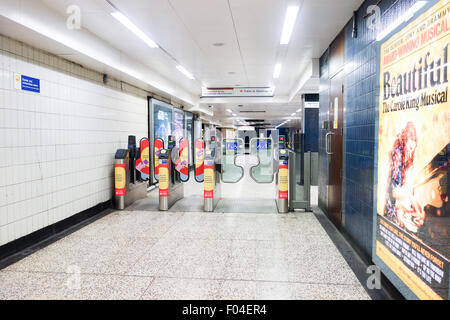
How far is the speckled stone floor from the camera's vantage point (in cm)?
242

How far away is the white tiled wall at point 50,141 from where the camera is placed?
3258 mm

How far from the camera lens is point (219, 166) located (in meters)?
5.87

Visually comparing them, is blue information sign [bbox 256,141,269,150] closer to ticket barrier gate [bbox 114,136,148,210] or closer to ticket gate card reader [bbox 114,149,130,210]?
ticket barrier gate [bbox 114,136,148,210]

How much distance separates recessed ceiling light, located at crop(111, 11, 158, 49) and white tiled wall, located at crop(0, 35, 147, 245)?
980 mm

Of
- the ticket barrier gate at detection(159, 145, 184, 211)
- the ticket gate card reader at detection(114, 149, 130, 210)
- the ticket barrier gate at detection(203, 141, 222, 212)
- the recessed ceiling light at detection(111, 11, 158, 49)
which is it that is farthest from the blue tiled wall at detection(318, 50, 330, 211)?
the ticket gate card reader at detection(114, 149, 130, 210)

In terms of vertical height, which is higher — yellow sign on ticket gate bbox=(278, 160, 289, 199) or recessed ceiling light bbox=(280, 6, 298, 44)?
recessed ceiling light bbox=(280, 6, 298, 44)

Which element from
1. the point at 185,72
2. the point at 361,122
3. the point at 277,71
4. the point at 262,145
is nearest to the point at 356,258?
the point at 361,122

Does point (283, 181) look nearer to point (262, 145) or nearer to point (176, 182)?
point (176, 182)

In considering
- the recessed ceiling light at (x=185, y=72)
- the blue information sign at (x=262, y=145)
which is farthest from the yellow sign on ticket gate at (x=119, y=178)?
the blue information sign at (x=262, y=145)

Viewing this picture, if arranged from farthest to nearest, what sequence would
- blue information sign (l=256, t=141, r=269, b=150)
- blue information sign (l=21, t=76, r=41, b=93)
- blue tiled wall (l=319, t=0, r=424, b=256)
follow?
blue information sign (l=256, t=141, r=269, b=150), blue information sign (l=21, t=76, r=41, b=93), blue tiled wall (l=319, t=0, r=424, b=256)

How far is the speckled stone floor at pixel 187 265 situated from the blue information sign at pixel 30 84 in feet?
5.66

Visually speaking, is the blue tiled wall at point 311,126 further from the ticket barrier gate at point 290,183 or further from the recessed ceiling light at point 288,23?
the recessed ceiling light at point 288,23
